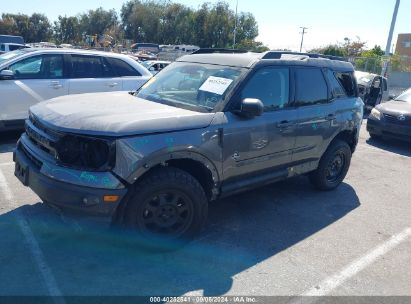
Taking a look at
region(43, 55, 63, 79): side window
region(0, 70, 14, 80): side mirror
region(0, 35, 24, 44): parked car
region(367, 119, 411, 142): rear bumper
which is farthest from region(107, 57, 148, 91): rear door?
region(0, 35, 24, 44): parked car

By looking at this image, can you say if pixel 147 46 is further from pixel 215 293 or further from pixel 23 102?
pixel 215 293

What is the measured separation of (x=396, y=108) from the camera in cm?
928

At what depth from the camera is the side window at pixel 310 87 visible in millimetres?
4637

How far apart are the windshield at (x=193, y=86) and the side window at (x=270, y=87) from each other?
183 millimetres

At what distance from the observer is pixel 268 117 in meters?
4.20

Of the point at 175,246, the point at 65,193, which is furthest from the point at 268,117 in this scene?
the point at 65,193

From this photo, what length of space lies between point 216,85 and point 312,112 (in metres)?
1.44

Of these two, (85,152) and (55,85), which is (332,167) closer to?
(85,152)

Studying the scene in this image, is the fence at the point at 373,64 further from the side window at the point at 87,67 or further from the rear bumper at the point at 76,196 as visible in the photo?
the rear bumper at the point at 76,196

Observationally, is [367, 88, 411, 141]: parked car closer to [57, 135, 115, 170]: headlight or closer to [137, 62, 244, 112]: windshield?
[137, 62, 244, 112]: windshield

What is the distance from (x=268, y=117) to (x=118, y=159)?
1.81 metres

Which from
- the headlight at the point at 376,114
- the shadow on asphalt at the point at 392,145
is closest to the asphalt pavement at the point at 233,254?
→ the shadow on asphalt at the point at 392,145

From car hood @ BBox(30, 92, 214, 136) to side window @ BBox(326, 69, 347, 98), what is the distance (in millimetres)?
2237

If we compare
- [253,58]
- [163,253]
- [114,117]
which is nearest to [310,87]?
[253,58]
